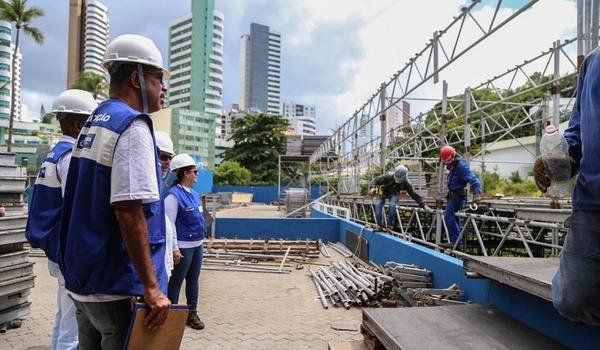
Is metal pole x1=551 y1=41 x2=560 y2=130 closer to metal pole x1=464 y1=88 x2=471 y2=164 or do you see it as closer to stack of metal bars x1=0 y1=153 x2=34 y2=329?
metal pole x1=464 y1=88 x2=471 y2=164

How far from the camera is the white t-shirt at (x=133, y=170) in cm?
176

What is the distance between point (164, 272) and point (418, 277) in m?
4.22

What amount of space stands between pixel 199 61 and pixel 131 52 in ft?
321

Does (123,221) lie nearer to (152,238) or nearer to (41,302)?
(152,238)

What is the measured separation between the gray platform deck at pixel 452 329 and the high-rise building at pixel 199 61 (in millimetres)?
92133

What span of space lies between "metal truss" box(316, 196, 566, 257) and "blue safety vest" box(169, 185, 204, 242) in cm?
281

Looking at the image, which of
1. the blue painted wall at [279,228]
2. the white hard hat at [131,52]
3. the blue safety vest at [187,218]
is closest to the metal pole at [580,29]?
the blue safety vest at [187,218]

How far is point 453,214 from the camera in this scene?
8086 mm

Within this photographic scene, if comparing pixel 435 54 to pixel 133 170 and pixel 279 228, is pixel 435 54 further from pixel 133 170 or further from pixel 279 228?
pixel 133 170

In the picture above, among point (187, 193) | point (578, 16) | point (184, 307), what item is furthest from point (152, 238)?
point (578, 16)

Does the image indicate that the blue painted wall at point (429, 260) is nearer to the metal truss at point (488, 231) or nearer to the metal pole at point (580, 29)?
the metal truss at point (488, 231)

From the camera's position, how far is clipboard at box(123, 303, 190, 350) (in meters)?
1.79

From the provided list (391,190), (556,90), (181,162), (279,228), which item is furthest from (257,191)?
(181,162)

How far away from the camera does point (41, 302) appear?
20.0 feet
